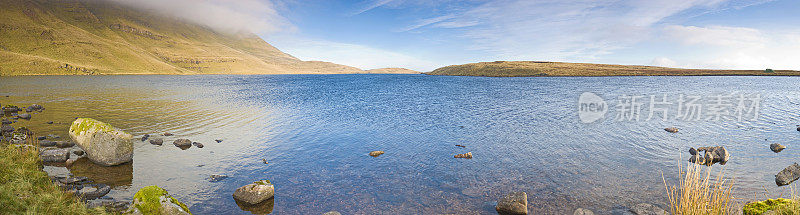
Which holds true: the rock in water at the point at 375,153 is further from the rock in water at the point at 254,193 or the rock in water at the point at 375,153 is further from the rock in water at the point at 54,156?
the rock in water at the point at 54,156

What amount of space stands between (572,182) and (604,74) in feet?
571

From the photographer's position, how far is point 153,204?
899cm

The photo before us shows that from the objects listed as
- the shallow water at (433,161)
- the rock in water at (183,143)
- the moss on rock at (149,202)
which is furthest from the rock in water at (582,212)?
the rock in water at (183,143)

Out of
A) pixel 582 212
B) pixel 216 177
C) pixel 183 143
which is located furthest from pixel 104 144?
pixel 582 212

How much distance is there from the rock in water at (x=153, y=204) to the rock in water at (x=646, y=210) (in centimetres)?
1481

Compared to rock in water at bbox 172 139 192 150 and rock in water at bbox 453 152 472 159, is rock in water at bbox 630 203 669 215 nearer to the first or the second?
rock in water at bbox 453 152 472 159

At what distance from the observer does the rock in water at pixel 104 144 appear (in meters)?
15.3

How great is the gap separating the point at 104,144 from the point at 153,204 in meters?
9.92

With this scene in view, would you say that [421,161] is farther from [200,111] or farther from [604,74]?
[604,74]

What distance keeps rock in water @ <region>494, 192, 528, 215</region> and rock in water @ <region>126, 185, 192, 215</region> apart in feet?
33.8

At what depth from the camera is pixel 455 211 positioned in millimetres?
10953

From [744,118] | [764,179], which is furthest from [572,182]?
[744,118]

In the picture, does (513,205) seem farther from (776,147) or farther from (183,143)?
(183,143)

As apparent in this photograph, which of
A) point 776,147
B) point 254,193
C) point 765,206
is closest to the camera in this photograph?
point 765,206
